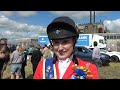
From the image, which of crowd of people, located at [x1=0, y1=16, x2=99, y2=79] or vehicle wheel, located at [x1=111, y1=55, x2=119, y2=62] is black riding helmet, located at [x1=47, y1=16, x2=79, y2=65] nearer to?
crowd of people, located at [x1=0, y1=16, x2=99, y2=79]

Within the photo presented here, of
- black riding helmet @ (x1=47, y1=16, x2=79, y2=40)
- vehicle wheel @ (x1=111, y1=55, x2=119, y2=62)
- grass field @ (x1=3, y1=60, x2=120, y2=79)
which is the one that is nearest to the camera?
black riding helmet @ (x1=47, y1=16, x2=79, y2=40)

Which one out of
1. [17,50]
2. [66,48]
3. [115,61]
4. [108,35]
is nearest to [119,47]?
[108,35]

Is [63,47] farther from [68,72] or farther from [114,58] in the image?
[114,58]

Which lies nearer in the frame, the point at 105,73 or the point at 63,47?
the point at 63,47

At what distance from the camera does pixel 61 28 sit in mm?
1195

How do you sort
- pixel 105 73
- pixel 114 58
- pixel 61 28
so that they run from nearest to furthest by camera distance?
pixel 61 28 < pixel 105 73 < pixel 114 58

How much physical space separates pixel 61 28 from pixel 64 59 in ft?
0.57

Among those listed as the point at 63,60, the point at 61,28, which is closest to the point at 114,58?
the point at 63,60

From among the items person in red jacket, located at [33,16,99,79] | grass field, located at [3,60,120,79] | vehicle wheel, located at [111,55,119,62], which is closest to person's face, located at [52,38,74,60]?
person in red jacket, located at [33,16,99,79]

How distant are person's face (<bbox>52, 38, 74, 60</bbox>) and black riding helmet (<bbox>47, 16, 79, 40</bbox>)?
0.03m

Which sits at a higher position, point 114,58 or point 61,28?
point 61,28

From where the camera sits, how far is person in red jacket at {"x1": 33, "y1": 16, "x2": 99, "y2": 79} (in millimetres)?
1176

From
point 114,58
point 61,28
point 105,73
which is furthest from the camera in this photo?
point 114,58

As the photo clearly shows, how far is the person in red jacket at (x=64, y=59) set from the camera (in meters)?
1.18
